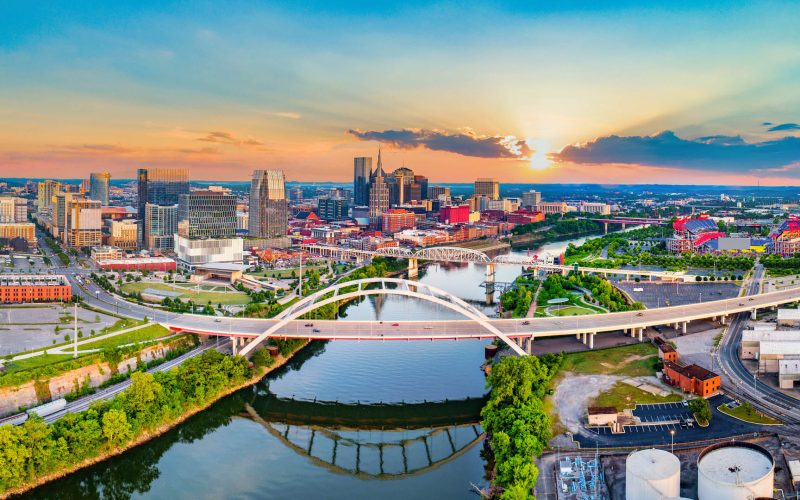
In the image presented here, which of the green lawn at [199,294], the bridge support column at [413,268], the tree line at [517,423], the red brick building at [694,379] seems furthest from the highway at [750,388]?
the bridge support column at [413,268]

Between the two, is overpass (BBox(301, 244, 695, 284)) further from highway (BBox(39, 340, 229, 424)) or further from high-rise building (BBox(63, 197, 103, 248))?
highway (BBox(39, 340, 229, 424))

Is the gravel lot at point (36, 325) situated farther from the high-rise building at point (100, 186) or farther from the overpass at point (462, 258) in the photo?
the high-rise building at point (100, 186)

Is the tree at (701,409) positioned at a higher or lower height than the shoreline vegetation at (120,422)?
higher

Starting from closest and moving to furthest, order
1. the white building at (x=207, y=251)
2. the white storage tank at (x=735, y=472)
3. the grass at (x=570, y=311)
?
the white storage tank at (x=735, y=472) → the grass at (x=570, y=311) → the white building at (x=207, y=251)

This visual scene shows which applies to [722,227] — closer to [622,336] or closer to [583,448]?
[622,336]

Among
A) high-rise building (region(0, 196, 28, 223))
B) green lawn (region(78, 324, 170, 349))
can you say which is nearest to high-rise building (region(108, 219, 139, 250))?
high-rise building (region(0, 196, 28, 223))

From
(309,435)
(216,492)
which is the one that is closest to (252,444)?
(309,435)
